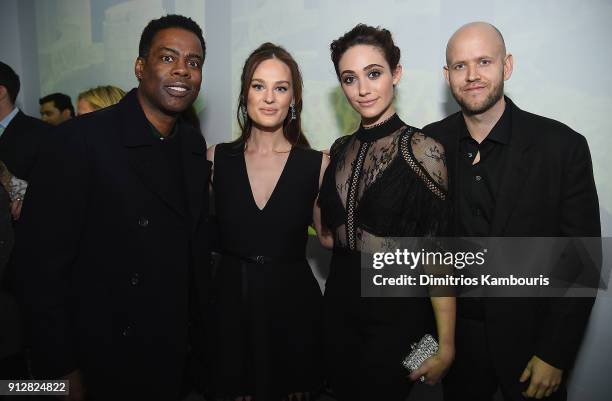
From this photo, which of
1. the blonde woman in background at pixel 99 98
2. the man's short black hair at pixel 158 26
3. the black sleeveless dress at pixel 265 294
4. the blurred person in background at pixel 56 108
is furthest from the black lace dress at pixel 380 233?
the blurred person in background at pixel 56 108

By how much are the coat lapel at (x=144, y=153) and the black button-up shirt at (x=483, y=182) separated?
4.20 ft

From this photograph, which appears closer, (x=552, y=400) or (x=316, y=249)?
(x=552, y=400)

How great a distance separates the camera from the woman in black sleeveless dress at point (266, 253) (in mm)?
1980

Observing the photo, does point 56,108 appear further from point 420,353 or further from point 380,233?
point 420,353

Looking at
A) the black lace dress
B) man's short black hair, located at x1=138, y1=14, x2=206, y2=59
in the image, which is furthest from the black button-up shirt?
man's short black hair, located at x1=138, y1=14, x2=206, y2=59

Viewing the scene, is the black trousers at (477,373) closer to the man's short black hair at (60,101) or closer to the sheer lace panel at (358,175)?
the sheer lace panel at (358,175)

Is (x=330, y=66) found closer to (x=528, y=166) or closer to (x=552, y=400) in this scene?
(x=528, y=166)

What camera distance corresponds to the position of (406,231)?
1.80m

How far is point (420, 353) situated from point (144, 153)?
1432 mm

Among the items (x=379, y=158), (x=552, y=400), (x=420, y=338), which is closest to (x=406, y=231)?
(x=379, y=158)

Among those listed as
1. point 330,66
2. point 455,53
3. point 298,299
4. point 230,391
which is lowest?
point 230,391

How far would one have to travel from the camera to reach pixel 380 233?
6.00 feet

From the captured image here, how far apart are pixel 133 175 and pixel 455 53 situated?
1591 mm

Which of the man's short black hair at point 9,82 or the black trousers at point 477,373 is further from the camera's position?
the man's short black hair at point 9,82
